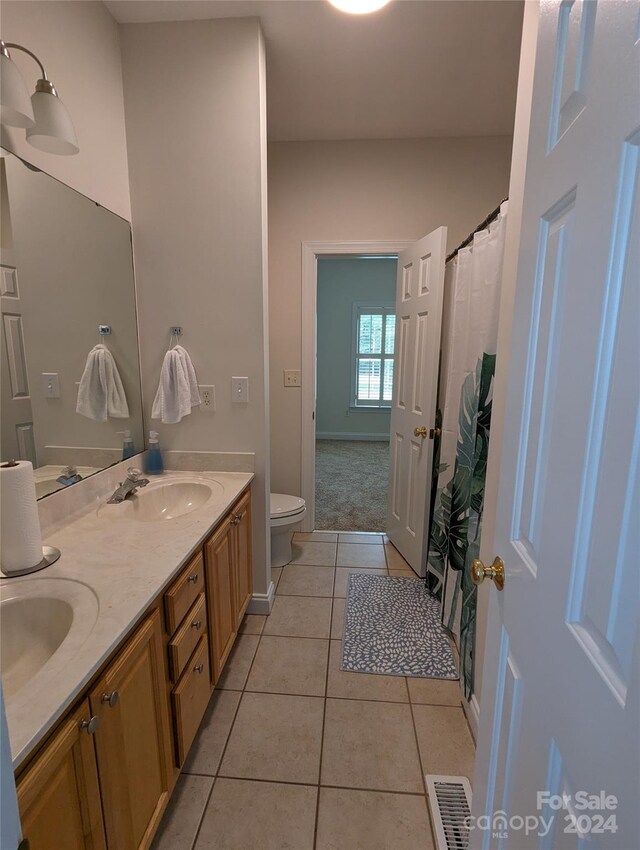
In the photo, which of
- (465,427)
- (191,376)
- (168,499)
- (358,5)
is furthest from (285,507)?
(358,5)

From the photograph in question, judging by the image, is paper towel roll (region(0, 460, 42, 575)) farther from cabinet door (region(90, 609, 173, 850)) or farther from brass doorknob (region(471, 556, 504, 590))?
brass doorknob (region(471, 556, 504, 590))

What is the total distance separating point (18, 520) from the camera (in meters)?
1.03

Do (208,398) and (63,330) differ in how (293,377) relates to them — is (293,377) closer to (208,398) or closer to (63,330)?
(208,398)

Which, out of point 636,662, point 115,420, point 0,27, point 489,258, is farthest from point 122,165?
point 636,662

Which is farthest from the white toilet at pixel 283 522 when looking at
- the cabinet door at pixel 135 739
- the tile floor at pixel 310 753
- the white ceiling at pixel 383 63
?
the white ceiling at pixel 383 63

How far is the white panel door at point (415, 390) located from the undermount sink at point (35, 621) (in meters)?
1.92

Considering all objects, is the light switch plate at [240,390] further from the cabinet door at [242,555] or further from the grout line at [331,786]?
the grout line at [331,786]

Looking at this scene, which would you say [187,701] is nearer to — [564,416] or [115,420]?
[115,420]

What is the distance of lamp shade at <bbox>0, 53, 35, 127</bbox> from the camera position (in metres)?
1.00

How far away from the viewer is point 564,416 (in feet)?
1.85

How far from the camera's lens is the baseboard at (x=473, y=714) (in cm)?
149

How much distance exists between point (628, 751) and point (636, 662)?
9 centimetres

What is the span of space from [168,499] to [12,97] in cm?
142

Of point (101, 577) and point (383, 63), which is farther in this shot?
point (383, 63)
